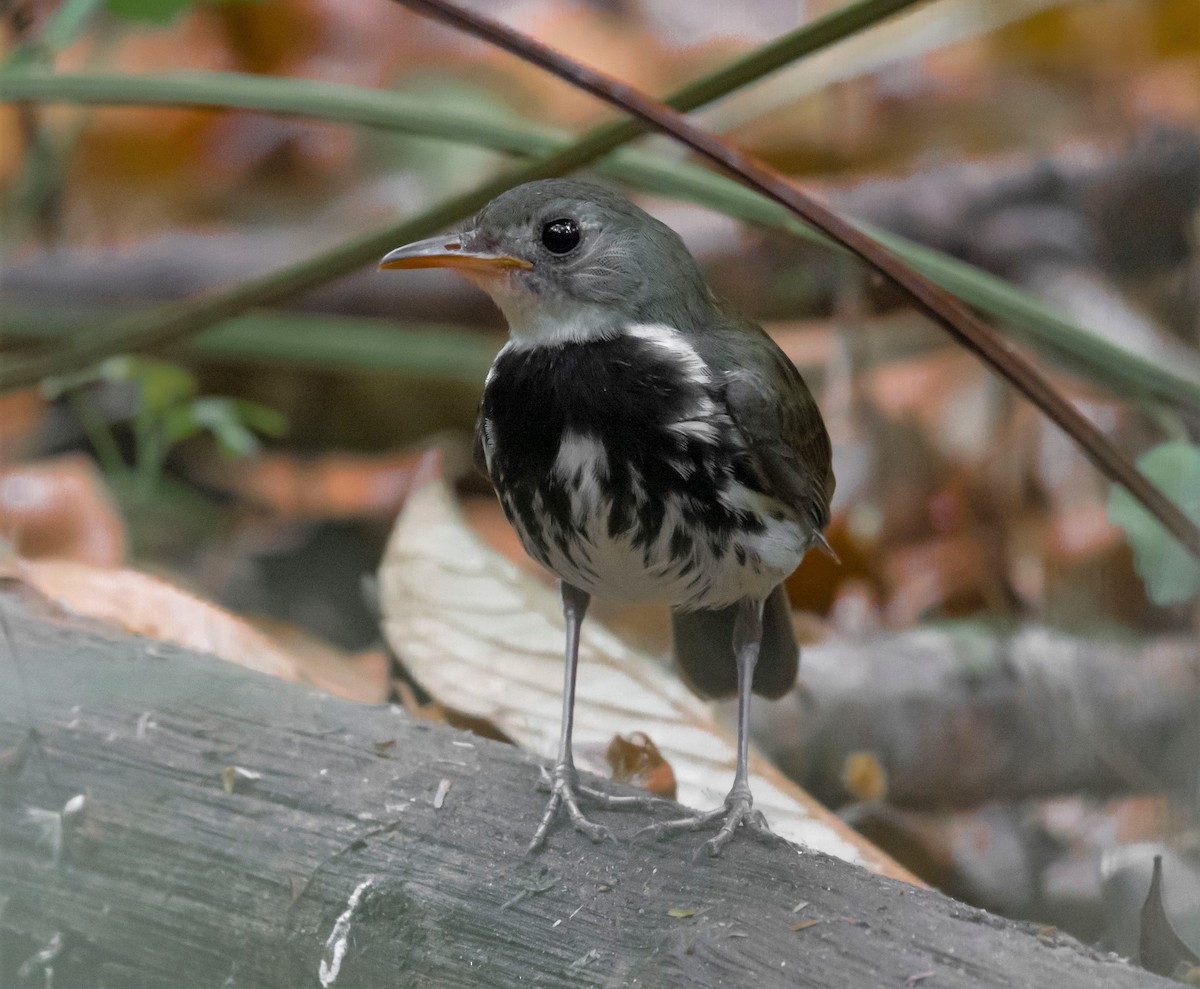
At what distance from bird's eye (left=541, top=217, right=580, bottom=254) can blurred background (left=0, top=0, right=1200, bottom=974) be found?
3.42ft

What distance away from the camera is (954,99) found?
7832 millimetres

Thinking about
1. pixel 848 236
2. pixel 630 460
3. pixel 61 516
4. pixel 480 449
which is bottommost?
pixel 61 516

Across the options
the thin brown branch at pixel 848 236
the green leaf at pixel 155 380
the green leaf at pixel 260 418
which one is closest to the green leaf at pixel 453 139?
the green leaf at pixel 155 380

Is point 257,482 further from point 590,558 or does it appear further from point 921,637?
point 590,558

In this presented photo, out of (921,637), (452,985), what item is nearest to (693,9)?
(921,637)

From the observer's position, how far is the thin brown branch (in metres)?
2.64

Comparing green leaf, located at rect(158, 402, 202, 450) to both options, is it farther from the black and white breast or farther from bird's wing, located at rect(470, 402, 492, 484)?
the black and white breast

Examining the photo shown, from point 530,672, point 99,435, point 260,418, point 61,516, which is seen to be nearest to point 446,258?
point 530,672

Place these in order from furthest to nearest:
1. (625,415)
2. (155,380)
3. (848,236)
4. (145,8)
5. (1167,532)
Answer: (155,380), (145,8), (1167,532), (848,236), (625,415)

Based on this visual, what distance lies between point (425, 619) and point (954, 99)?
536 cm

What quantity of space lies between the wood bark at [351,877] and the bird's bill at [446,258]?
909 mm

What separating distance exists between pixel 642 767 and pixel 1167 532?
1218 mm

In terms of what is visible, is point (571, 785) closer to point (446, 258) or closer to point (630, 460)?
point (630, 460)

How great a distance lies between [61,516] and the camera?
4805mm
